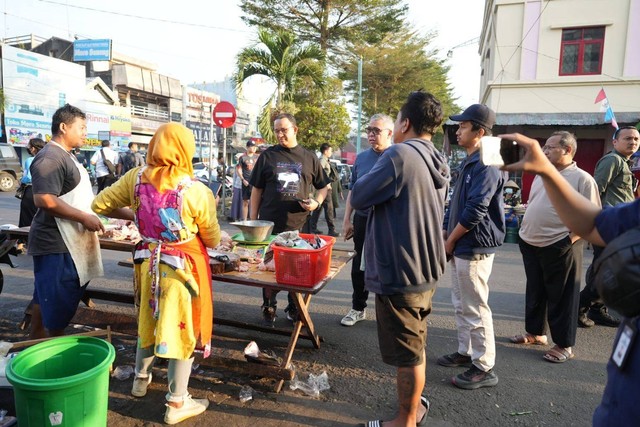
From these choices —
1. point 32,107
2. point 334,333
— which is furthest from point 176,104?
point 334,333

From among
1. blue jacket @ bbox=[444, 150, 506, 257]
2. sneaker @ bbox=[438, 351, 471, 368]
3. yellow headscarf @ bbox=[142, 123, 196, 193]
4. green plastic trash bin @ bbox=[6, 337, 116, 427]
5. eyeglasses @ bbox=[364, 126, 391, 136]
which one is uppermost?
eyeglasses @ bbox=[364, 126, 391, 136]

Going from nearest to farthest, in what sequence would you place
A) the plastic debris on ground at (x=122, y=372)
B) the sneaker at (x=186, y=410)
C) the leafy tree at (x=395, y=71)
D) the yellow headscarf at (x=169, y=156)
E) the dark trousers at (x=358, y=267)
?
1. the yellow headscarf at (x=169, y=156)
2. the sneaker at (x=186, y=410)
3. the plastic debris on ground at (x=122, y=372)
4. the dark trousers at (x=358, y=267)
5. the leafy tree at (x=395, y=71)

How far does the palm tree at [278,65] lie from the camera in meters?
11.0

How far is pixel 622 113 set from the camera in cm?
1346

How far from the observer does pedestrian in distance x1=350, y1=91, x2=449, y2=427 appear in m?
2.29

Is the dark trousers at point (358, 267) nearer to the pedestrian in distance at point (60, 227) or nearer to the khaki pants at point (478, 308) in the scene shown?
the khaki pants at point (478, 308)

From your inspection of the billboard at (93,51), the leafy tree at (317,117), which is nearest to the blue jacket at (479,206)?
the leafy tree at (317,117)

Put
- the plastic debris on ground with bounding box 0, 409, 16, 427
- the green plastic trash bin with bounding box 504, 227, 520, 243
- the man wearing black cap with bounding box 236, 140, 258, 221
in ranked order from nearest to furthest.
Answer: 1. the plastic debris on ground with bounding box 0, 409, 16, 427
2. the green plastic trash bin with bounding box 504, 227, 520, 243
3. the man wearing black cap with bounding box 236, 140, 258, 221

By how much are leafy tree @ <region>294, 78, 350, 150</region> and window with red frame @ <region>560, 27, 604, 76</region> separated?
799 centimetres

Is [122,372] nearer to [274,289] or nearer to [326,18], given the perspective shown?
[274,289]

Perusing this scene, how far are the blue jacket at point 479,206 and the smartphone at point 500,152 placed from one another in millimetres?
1660

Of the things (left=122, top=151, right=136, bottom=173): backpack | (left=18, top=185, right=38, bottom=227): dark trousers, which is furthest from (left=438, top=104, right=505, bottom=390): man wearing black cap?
(left=122, top=151, right=136, bottom=173): backpack

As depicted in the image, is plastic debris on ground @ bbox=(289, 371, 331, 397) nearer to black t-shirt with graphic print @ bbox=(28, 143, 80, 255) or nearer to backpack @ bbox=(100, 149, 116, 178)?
black t-shirt with graphic print @ bbox=(28, 143, 80, 255)

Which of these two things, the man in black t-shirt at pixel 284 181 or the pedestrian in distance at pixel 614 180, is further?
the pedestrian in distance at pixel 614 180
